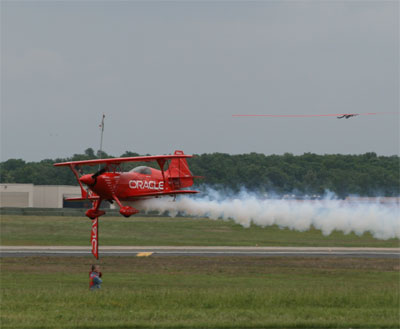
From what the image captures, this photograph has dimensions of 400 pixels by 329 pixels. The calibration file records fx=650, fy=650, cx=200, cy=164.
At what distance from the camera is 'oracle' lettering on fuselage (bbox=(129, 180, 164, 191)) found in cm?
3509

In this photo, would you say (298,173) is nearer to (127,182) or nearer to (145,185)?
(145,185)

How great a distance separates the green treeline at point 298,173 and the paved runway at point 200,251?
16831mm

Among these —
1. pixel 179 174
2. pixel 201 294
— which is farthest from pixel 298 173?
pixel 201 294

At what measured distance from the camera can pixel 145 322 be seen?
70.0ft

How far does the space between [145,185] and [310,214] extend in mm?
12975

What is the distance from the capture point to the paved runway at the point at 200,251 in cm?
4797

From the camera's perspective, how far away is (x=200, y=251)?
166ft

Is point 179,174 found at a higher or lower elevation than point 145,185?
higher

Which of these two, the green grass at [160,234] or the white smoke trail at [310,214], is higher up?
the white smoke trail at [310,214]

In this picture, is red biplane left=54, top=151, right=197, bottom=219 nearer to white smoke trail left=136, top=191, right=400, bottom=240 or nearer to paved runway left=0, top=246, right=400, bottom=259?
white smoke trail left=136, top=191, right=400, bottom=240

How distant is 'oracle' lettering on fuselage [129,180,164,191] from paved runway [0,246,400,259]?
12.7 m

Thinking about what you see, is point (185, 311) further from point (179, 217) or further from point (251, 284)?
point (179, 217)

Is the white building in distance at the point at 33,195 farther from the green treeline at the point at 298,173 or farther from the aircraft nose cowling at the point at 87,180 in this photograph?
the aircraft nose cowling at the point at 87,180

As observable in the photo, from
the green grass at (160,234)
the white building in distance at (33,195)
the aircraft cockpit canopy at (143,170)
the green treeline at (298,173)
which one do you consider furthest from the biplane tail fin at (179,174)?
the white building in distance at (33,195)
